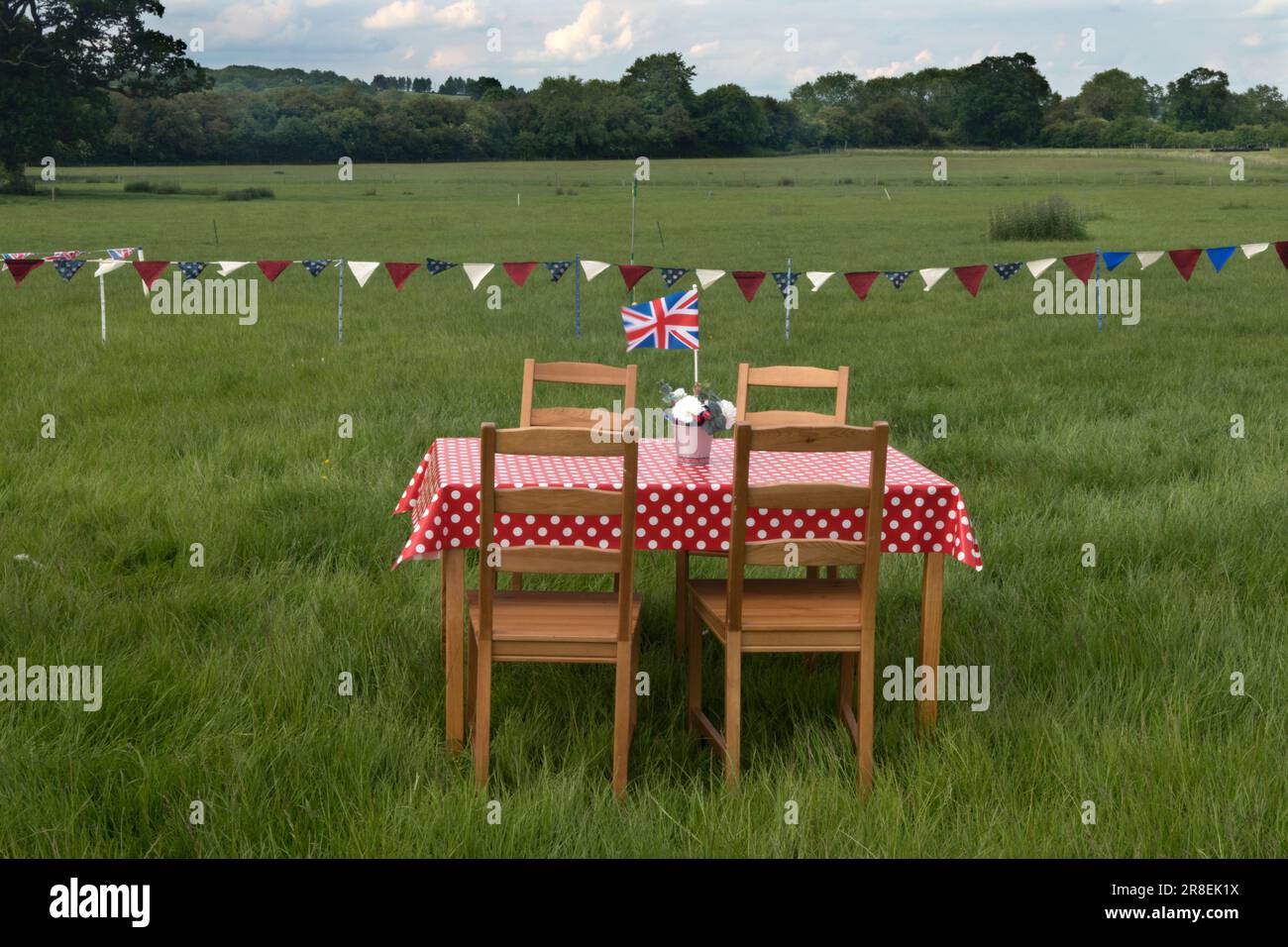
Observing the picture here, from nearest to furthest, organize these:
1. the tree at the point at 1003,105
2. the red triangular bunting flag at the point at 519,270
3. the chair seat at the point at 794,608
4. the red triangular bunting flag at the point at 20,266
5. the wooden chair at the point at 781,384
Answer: the chair seat at the point at 794,608
the wooden chair at the point at 781,384
the red triangular bunting flag at the point at 20,266
the red triangular bunting flag at the point at 519,270
the tree at the point at 1003,105

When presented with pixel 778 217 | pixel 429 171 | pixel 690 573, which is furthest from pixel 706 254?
pixel 429 171

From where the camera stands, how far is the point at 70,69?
66375mm

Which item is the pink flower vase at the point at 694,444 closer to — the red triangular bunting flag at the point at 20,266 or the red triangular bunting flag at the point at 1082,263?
the red triangular bunting flag at the point at 20,266

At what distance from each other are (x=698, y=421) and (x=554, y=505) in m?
1.10

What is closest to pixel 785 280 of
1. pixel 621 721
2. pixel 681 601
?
pixel 681 601

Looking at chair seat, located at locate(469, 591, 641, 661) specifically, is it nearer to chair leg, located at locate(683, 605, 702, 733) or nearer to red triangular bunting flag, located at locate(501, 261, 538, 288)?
chair leg, located at locate(683, 605, 702, 733)

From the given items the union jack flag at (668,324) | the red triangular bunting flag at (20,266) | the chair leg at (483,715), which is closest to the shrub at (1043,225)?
the red triangular bunting flag at (20,266)

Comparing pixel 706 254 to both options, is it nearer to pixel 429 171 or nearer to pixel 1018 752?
pixel 1018 752

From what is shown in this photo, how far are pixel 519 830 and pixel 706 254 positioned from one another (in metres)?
26.2

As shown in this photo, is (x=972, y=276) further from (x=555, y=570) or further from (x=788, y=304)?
(x=555, y=570)

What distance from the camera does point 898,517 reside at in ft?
17.1

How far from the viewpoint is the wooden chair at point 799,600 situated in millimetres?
4656

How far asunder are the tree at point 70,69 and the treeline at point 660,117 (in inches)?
112

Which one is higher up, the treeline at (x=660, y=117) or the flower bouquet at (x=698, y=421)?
the treeline at (x=660, y=117)
